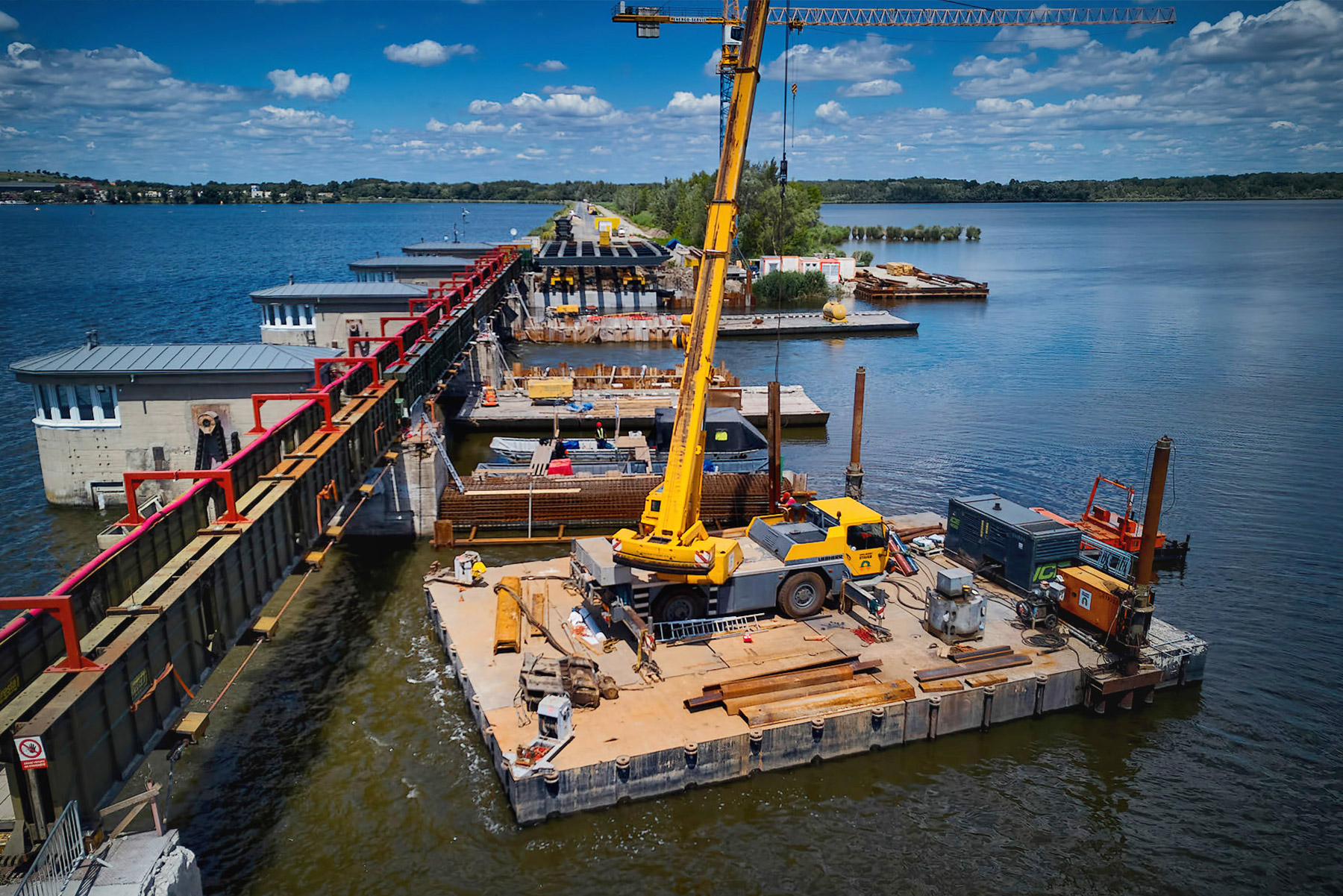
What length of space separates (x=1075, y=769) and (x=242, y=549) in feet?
66.6

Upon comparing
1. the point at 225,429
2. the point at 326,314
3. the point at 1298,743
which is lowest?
the point at 1298,743

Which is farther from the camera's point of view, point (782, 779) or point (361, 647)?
point (361, 647)

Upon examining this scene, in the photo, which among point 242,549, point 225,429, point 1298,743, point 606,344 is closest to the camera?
point 242,549

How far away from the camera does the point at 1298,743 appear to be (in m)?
21.8

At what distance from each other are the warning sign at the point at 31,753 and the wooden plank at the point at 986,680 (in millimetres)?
19155

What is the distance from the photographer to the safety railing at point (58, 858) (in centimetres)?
1023

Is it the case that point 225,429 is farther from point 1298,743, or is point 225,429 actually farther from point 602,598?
point 1298,743

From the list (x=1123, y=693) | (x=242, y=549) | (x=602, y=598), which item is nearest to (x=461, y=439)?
(x=602, y=598)

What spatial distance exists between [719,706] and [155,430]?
27186 millimetres

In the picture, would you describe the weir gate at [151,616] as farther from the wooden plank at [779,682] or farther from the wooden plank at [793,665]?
Result: the wooden plank at [793,665]

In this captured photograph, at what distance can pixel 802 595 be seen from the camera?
960 inches

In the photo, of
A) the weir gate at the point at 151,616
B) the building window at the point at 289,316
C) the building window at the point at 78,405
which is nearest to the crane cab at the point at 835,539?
the weir gate at the point at 151,616

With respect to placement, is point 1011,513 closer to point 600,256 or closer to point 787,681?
point 787,681

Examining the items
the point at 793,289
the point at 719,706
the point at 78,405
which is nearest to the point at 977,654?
the point at 719,706
